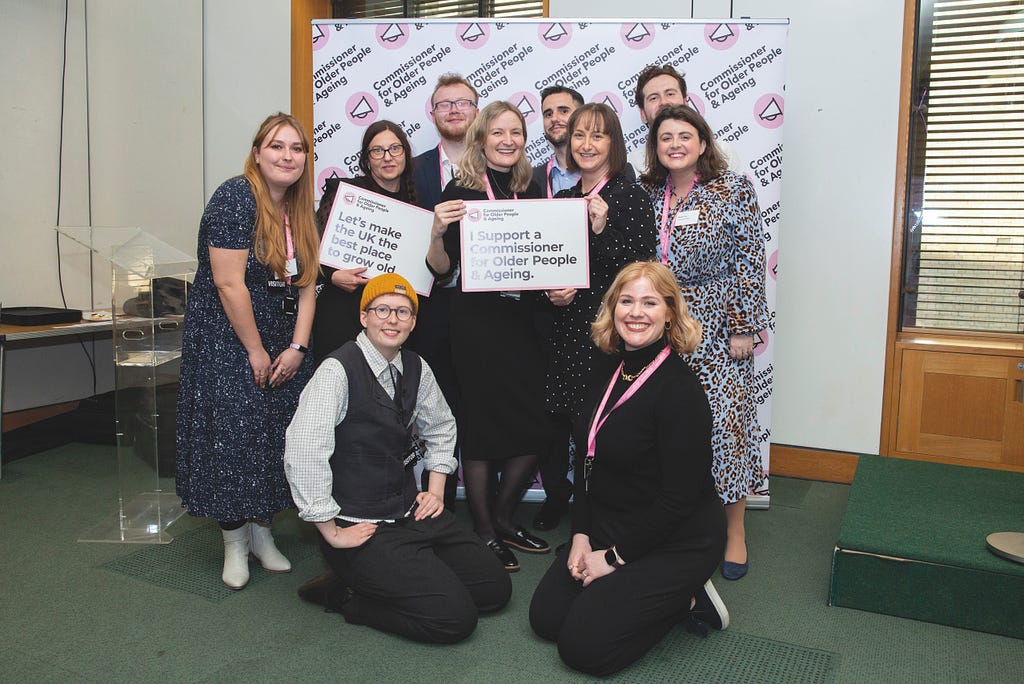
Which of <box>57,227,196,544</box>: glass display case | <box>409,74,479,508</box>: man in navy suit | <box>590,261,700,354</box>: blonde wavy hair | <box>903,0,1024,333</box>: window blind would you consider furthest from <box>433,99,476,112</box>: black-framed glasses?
<box>903,0,1024,333</box>: window blind

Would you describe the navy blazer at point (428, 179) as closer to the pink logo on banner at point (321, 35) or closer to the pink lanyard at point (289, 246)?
the pink lanyard at point (289, 246)

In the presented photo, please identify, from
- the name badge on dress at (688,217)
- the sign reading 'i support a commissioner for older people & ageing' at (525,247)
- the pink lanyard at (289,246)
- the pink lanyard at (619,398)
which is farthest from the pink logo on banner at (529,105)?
the pink lanyard at (619,398)

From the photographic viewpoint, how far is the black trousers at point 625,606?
2.10m

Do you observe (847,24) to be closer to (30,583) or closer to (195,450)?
(195,450)

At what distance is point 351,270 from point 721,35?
205 cm

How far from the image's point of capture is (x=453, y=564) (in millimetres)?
2469

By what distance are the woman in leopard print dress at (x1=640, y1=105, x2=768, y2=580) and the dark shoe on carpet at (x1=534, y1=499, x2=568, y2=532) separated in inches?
36.0

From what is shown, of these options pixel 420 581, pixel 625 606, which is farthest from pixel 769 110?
pixel 420 581

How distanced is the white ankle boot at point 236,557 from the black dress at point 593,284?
1.21 meters

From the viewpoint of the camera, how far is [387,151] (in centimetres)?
295

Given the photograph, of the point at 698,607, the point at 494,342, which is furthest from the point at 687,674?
the point at 494,342

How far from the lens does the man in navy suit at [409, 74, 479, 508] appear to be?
314cm

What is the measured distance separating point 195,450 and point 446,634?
1075 mm

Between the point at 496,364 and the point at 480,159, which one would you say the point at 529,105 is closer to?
the point at 480,159
